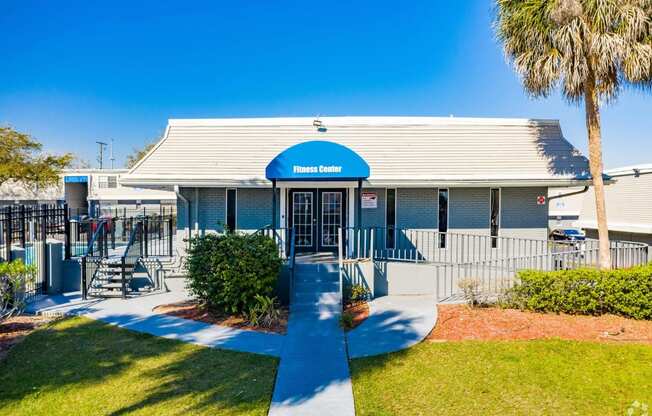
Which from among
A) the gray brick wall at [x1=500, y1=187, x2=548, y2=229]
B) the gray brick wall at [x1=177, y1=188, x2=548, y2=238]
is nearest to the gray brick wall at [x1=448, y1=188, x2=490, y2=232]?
the gray brick wall at [x1=177, y1=188, x2=548, y2=238]

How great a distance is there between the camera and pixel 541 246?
41.3ft

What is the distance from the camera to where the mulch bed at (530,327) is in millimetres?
7723

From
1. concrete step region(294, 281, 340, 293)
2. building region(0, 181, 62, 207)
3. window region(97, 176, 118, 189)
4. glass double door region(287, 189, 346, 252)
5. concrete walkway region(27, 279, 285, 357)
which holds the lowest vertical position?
concrete walkway region(27, 279, 285, 357)

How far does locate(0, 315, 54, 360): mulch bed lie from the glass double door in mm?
7084

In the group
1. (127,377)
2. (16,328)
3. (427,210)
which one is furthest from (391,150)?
(16,328)

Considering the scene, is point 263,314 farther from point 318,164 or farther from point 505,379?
point 505,379

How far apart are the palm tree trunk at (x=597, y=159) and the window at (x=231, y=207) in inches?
415

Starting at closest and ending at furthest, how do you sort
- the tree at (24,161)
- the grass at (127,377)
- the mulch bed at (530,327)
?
the grass at (127,377)
the mulch bed at (530,327)
the tree at (24,161)

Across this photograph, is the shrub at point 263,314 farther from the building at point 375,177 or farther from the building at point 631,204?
the building at point 631,204

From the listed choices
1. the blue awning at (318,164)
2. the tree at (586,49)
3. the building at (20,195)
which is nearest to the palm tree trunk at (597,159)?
the tree at (586,49)

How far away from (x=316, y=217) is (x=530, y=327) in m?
7.06

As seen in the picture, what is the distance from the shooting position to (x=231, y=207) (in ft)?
42.0

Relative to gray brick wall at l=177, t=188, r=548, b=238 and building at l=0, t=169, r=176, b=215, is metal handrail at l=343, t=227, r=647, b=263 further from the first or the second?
building at l=0, t=169, r=176, b=215

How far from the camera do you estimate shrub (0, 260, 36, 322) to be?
326 inches
